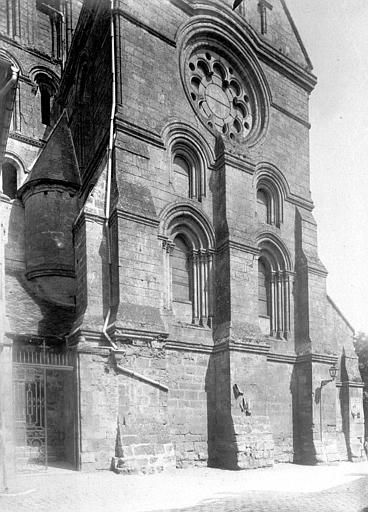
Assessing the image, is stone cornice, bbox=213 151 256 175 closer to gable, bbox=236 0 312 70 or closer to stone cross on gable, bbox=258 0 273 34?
gable, bbox=236 0 312 70

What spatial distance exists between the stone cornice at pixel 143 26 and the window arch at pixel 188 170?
279 centimetres

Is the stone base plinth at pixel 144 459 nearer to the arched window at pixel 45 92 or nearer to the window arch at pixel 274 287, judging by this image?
the window arch at pixel 274 287

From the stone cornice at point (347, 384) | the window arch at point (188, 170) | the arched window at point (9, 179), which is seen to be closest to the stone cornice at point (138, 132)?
the window arch at point (188, 170)

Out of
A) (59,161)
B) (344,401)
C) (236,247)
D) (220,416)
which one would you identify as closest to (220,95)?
(236,247)

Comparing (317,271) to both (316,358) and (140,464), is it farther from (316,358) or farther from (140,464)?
(140,464)

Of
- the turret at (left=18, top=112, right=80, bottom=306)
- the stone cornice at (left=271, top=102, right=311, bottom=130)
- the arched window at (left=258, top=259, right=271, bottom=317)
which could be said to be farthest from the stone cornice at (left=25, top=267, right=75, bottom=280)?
the stone cornice at (left=271, top=102, right=311, bottom=130)

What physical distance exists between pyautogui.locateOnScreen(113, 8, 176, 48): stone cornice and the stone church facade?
40 mm

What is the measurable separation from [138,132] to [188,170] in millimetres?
2120

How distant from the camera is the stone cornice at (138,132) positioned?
534 inches

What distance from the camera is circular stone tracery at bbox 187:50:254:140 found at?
16.5 metres

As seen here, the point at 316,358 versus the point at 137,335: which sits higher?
the point at 137,335

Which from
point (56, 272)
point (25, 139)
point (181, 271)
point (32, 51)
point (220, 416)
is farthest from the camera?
point (32, 51)

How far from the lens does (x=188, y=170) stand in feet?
50.5

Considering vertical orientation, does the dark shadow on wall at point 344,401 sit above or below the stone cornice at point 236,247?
below
